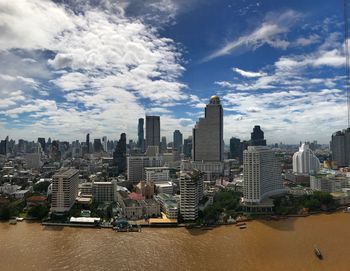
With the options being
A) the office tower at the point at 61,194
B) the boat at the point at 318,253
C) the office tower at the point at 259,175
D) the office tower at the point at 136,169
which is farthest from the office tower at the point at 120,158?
the boat at the point at 318,253

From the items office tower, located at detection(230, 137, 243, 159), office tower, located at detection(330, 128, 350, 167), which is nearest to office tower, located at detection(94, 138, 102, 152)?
office tower, located at detection(230, 137, 243, 159)

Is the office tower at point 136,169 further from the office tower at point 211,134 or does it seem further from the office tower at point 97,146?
the office tower at point 97,146

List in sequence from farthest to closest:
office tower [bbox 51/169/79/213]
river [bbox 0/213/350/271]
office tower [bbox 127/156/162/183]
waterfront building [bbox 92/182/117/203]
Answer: office tower [bbox 127/156/162/183] → waterfront building [bbox 92/182/117/203] → office tower [bbox 51/169/79/213] → river [bbox 0/213/350/271]

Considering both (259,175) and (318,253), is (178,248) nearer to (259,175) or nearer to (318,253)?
(318,253)

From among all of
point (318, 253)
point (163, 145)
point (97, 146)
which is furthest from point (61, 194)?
point (163, 145)

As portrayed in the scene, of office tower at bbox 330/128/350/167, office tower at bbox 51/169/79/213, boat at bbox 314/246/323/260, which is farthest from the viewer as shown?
office tower at bbox 330/128/350/167

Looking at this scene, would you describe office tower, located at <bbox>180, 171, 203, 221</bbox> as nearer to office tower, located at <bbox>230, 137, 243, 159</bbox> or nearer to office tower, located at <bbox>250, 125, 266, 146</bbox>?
office tower, located at <bbox>250, 125, 266, 146</bbox>
